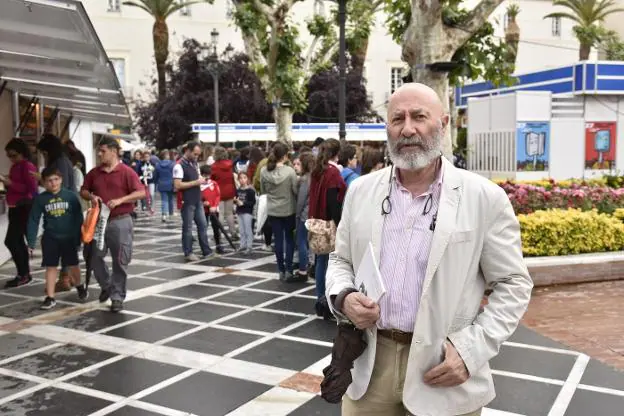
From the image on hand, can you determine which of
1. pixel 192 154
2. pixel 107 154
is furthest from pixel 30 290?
pixel 192 154

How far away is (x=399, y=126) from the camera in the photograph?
2.38 m

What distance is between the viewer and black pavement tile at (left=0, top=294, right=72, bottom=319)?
6.92 meters

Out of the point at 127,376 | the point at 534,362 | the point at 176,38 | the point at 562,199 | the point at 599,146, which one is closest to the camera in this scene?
the point at 127,376

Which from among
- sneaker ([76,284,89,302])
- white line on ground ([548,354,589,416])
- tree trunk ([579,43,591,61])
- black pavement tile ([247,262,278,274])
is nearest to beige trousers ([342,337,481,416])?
white line on ground ([548,354,589,416])

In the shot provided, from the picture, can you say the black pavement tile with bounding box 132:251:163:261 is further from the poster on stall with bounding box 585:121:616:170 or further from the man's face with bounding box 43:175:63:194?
the poster on stall with bounding box 585:121:616:170

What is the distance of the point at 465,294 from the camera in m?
2.28

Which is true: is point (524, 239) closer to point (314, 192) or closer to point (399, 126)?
point (314, 192)

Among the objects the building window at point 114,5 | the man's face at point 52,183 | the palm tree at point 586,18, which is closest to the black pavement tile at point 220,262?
the man's face at point 52,183

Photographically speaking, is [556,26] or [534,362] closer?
[534,362]

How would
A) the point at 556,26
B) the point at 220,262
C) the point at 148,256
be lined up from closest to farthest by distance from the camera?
1. the point at 220,262
2. the point at 148,256
3. the point at 556,26

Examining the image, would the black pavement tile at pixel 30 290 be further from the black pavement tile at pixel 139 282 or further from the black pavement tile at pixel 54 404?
the black pavement tile at pixel 54 404

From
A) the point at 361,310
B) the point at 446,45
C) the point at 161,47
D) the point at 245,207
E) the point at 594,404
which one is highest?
the point at 161,47

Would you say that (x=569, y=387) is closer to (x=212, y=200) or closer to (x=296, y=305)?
(x=296, y=305)

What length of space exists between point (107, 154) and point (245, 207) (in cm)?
405
